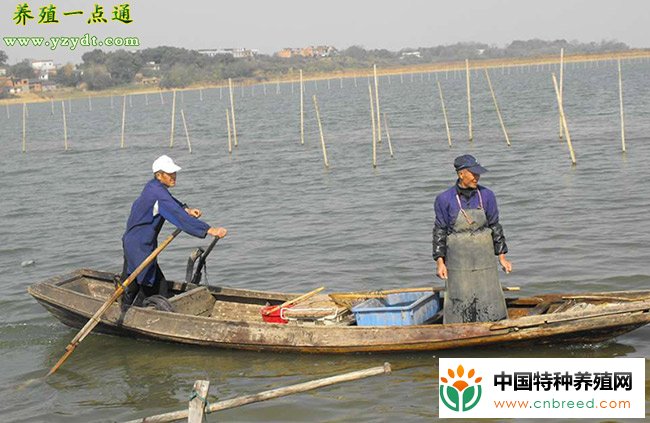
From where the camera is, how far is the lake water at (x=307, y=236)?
860 centimetres

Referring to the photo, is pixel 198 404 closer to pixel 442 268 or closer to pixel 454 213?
pixel 442 268

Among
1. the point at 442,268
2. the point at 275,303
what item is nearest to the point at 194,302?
the point at 275,303

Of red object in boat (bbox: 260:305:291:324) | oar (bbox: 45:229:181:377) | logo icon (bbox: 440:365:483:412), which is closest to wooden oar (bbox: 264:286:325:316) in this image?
red object in boat (bbox: 260:305:291:324)

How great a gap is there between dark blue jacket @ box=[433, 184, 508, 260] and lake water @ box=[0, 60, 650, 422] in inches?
44.0

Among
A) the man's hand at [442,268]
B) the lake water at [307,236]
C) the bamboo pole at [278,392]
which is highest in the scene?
the man's hand at [442,268]

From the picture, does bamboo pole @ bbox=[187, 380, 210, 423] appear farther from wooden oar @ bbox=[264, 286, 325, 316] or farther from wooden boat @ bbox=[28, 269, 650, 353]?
wooden oar @ bbox=[264, 286, 325, 316]

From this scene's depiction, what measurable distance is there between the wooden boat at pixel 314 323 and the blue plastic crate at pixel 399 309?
5.7 inches

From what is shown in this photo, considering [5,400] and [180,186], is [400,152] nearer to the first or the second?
[180,186]

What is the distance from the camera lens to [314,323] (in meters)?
9.23

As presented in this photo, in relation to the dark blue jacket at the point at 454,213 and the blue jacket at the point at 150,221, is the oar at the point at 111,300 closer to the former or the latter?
the blue jacket at the point at 150,221

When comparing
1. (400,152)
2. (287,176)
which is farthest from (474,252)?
(400,152)

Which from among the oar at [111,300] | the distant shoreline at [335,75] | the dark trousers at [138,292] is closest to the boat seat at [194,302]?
the dark trousers at [138,292]

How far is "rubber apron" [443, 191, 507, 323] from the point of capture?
7.96 metres

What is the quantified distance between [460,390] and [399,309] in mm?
2066
